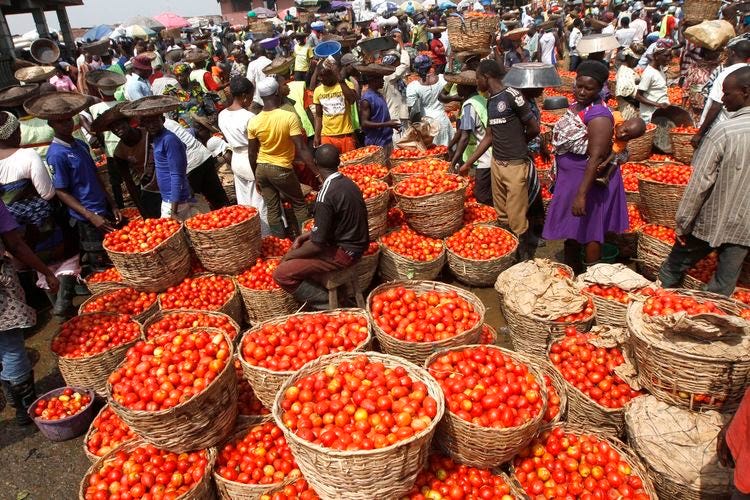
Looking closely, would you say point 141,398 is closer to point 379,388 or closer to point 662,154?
point 379,388

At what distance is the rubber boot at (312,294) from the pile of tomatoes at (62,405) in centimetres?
233

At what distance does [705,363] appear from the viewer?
327 cm

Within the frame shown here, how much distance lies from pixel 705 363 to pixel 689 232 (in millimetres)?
1831

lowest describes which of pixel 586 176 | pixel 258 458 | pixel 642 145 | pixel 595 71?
pixel 258 458

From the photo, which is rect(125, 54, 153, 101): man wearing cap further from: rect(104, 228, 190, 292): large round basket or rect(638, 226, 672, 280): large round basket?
rect(638, 226, 672, 280): large round basket

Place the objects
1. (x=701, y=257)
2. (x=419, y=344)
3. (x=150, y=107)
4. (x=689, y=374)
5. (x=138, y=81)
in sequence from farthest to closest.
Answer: (x=138, y=81) < (x=150, y=107) < (x=701, y=257) < (x=419, y=344) < (x=689, y=374)

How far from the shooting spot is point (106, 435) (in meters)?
3.98

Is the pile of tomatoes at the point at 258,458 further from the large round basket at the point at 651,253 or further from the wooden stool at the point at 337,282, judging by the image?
the large round basket at the point at 651,253

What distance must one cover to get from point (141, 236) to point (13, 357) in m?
1.71

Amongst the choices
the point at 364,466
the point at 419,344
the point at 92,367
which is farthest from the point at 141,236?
the point at 364,466

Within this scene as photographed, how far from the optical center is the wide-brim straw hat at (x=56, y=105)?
5.59 m

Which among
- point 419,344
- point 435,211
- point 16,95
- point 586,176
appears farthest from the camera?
point 16,95

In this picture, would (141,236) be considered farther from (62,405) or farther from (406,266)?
(406,266)

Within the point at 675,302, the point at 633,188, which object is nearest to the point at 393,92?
the point at 633,188
